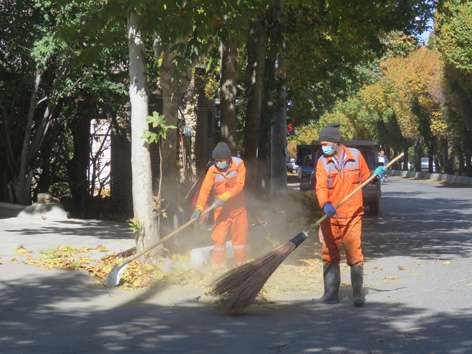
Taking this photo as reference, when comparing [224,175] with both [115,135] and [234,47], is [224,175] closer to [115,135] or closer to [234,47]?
[234,47]

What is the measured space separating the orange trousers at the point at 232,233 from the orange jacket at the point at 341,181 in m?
1.82

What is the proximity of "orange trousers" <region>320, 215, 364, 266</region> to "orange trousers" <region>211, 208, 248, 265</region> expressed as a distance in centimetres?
170

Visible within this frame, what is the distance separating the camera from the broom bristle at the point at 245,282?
28.8ft

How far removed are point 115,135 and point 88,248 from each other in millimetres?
10179

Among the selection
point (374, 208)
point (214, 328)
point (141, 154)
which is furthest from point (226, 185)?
point (374, 208)

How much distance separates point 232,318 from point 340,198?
170cm

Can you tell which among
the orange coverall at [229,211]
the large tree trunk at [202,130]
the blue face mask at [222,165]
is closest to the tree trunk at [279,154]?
the large tree trunk at [202,130]

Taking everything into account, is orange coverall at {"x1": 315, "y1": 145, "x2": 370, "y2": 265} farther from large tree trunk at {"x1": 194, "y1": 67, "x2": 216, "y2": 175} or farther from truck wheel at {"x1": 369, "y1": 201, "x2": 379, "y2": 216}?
truck wheel at {"x1": 369, "y1": 201, "x2": 379, "y2": 216}


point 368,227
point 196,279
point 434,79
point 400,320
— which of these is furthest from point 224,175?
point 434,79

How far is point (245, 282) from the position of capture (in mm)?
8898

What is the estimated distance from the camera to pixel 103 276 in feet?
36.3

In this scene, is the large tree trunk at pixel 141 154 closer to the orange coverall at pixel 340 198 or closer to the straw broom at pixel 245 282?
the straw broom at pixel 245 282

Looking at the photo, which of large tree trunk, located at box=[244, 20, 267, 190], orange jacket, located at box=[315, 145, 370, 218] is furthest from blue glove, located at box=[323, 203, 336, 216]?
large tree trunk, located at box=[244, 20, 267, 190]

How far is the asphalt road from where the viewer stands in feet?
24.2
